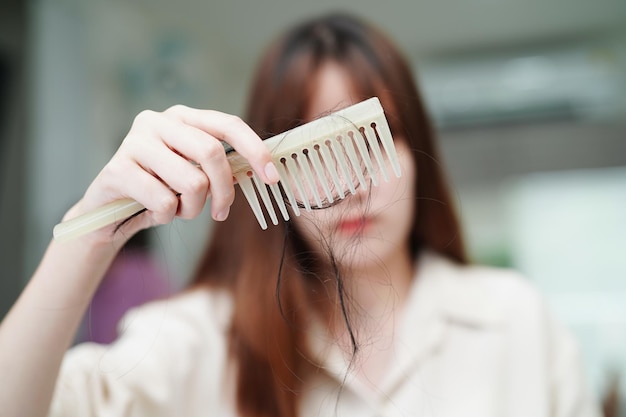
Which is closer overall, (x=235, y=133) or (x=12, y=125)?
(x=235, y=133)

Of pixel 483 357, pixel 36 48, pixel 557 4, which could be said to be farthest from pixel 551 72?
pixel 36 48

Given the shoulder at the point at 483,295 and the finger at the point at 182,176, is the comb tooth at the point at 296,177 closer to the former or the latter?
the finger at the point at 182,176

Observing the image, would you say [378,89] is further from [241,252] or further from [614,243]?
[614,243]

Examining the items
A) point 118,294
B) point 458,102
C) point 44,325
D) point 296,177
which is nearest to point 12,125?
point 118,294

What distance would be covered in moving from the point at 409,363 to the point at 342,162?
0.81ft

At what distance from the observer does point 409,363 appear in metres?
0.46

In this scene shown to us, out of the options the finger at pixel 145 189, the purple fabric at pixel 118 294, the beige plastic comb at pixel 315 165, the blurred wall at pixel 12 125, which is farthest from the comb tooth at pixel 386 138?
the blurred wall at pixel 12 125

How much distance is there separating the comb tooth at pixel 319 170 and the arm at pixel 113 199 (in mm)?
33

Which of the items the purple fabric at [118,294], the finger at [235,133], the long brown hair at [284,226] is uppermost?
the finger at [235,133]

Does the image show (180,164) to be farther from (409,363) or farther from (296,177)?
(409,363)

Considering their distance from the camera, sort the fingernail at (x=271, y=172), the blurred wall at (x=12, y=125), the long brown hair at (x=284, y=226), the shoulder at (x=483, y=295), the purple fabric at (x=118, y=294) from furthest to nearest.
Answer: the blurred wall at (x=12, y=125) < the purple fabric at (x=118, y=294) < the shoulder at (x=483, y=295) < the long brown hair at (x=284, y=226) < the fingernail at (x=271, y=172)

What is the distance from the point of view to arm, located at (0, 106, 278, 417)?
11.1 inches

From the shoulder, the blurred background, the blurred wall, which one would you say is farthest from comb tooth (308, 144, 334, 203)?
the blurred wall

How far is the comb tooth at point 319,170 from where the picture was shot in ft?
0.98
